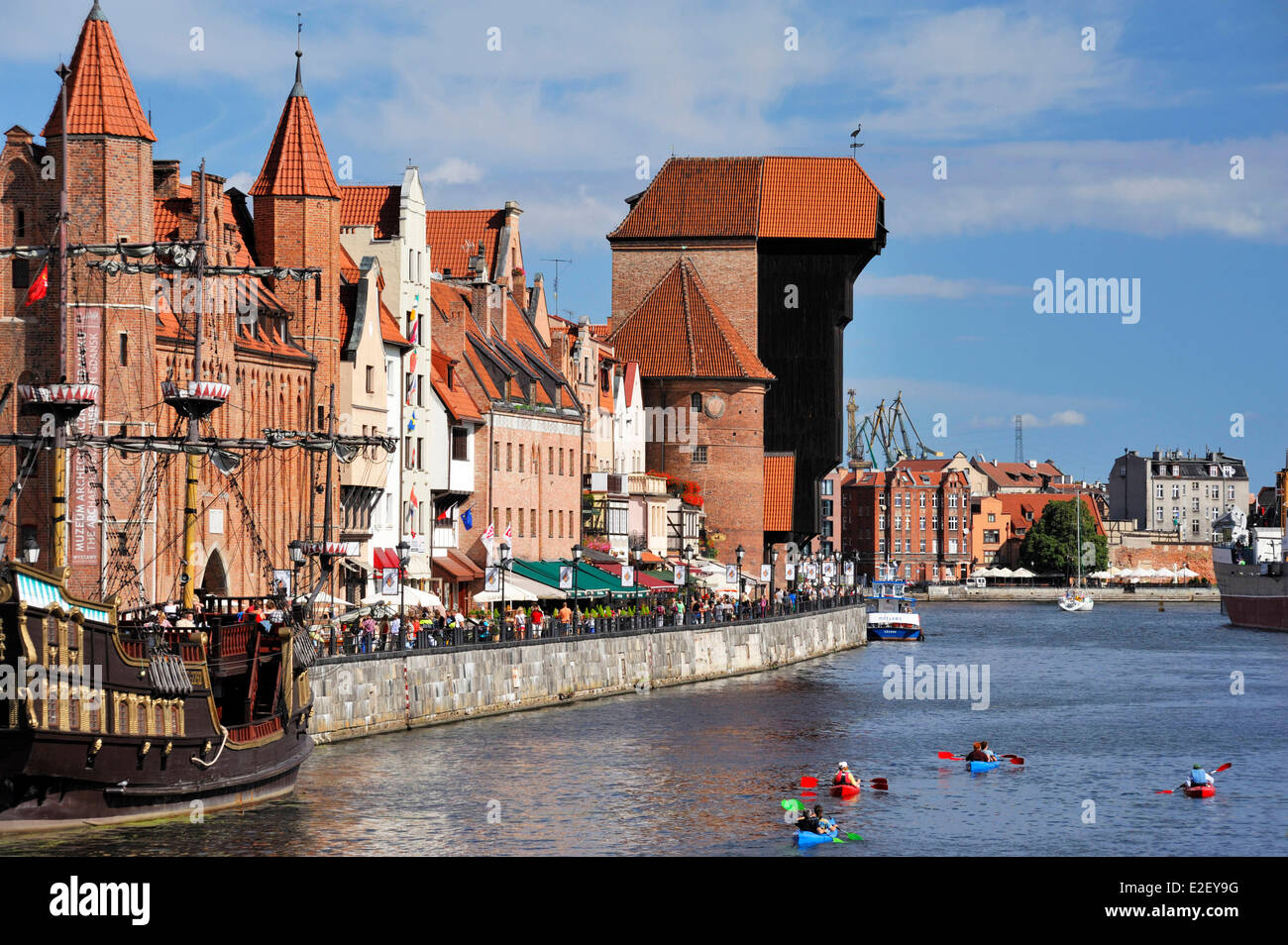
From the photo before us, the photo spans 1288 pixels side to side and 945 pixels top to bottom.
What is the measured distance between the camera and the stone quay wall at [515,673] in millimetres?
48625

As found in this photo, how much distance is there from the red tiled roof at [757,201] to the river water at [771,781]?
5194 centimetres

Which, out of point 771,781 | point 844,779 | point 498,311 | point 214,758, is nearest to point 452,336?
point 498,311

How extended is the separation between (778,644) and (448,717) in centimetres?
3810

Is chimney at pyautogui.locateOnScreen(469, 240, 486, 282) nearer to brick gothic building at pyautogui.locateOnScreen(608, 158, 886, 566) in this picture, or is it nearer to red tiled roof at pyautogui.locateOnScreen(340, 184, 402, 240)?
red tiled roof at pyautogui.locateOnScreen(340, 184, 402, 240)

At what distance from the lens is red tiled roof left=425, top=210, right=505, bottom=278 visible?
91750mm

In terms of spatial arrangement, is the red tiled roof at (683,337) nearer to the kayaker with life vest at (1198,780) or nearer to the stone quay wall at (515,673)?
the stone quay wall at (515,673)

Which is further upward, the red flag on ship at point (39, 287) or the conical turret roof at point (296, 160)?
the conical turret roof at point (296, 160)

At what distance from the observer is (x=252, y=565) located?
2354 inches

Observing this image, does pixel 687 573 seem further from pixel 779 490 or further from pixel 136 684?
pixel 136 684

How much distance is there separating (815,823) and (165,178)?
3400cm

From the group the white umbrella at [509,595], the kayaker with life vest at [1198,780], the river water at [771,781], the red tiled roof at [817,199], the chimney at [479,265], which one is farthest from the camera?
the red tiled roof at [817,199]

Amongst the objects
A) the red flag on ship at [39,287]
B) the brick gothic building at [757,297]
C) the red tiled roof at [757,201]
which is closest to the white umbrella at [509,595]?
the red flag on ship at [39,287]

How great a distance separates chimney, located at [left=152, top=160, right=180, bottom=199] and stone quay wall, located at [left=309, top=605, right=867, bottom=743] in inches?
672
